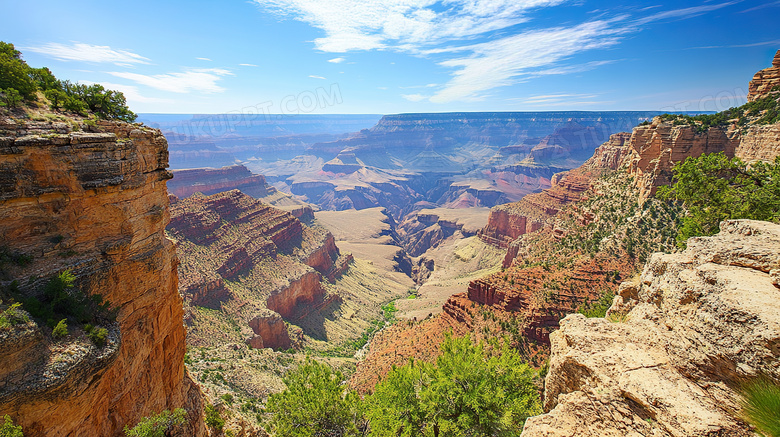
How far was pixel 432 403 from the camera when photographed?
58.8ft

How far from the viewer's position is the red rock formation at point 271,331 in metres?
50.5

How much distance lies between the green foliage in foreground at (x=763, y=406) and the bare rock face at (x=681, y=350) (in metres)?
0.28

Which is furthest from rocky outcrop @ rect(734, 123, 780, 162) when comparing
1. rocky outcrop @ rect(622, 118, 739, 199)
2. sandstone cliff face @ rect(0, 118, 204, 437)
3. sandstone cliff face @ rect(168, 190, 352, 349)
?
sandstone cliff face @ rect(168, 190, 352, 349)

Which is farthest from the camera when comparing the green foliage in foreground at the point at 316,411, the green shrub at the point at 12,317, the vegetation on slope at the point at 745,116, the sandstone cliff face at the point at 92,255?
the vegetation on slope at the point at 745,116

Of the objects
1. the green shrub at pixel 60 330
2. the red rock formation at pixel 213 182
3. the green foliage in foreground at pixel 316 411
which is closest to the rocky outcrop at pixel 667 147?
the green foliage in foreground at pixel 316 411

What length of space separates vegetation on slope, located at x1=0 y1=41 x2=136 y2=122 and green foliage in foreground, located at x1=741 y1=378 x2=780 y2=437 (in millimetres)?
23036

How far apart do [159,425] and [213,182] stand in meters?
166

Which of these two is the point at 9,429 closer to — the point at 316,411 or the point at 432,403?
the point at 316,411

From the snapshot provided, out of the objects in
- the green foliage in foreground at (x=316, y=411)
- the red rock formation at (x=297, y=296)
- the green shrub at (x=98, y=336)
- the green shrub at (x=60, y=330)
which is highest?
the green shrub at (x=60, y=330)

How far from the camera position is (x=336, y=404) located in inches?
803

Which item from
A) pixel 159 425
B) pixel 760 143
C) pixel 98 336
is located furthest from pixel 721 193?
pixel 159 425

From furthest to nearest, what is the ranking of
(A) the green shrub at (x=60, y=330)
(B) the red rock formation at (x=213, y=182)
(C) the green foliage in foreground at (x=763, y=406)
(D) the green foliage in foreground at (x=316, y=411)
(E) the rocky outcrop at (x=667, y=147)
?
(B) the red rock formation at (x=213, y=182), (E) the rocky outcrop at (x=667, y=147), (D) the green foliage in foreground at (x=316, y=411), (A) the green shrub at (x=60, y=330), (C) the green foliage in foreground at (x=763, y=406)

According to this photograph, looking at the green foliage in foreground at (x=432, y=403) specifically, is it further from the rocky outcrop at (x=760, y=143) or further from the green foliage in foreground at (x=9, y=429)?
the rocky outcrop at (x=760, y=143)

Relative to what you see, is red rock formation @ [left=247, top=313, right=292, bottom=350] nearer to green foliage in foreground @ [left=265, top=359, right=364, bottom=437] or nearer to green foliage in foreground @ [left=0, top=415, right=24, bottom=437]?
green foliage in foreground @ [left=265, top=359, right=364, bottom=437]
